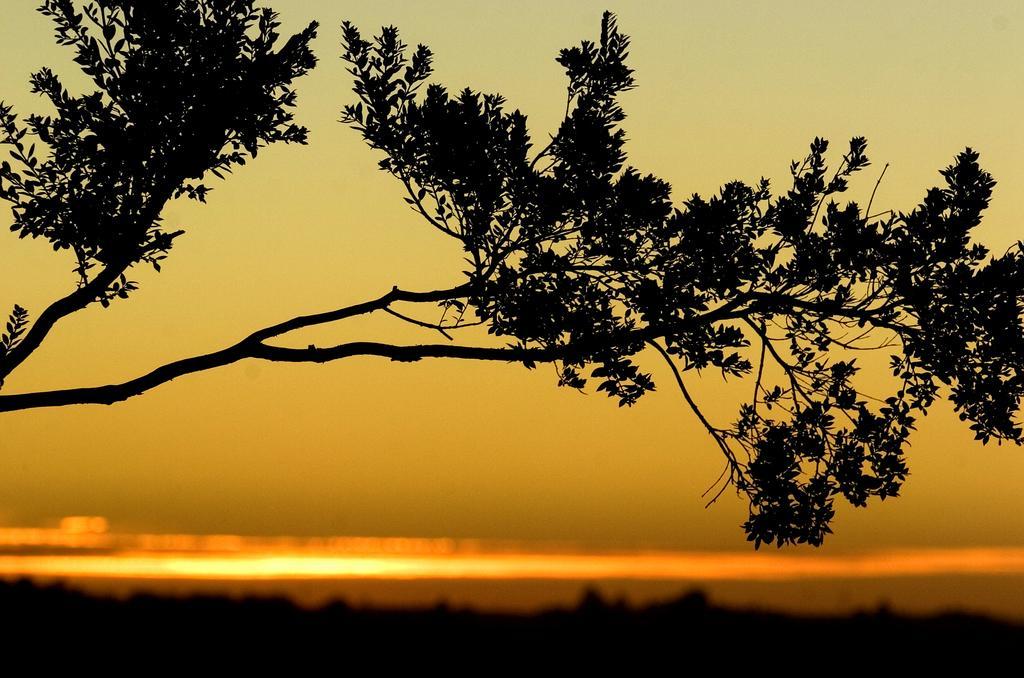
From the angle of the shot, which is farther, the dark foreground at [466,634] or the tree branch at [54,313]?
the dark foreground at [466,634]

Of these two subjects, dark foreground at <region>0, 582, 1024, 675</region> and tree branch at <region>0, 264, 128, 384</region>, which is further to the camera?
dark foreground at <region>0, 582, 1024, 675</region>

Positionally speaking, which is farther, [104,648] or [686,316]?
[104,648]

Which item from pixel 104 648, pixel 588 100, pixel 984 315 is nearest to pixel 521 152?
pixel 588 100

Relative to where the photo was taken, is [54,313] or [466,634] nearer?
[54,313]

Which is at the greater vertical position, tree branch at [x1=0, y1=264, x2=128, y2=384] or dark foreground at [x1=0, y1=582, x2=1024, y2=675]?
tree branch at [x1=0, y1=264, x2=128, y2=384]

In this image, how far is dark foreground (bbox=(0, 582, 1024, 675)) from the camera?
827 inches

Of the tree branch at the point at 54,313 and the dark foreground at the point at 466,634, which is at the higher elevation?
the tree branch at the point at 54,313

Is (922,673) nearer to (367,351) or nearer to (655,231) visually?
(655,231)

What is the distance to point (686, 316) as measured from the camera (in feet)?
56.5

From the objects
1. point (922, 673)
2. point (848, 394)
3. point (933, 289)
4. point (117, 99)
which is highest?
point (117, 99)

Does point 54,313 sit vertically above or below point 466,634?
above

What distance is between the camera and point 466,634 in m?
21.9

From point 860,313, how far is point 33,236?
12.0m

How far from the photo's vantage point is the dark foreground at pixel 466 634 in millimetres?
21000
